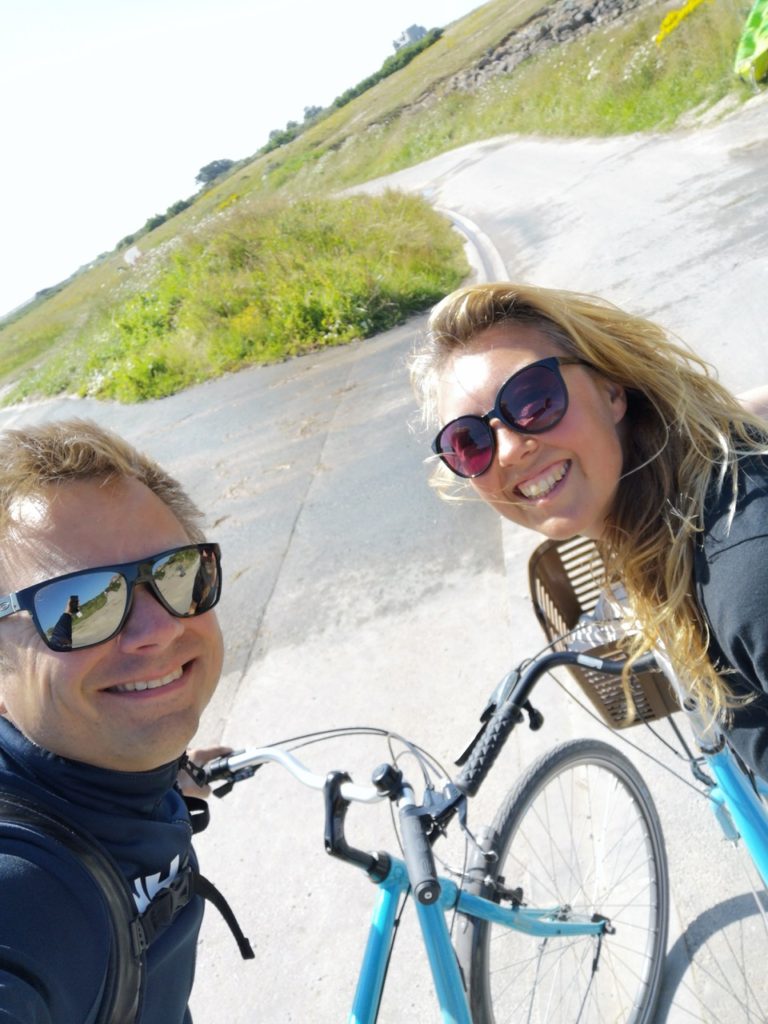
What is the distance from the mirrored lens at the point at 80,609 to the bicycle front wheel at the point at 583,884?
125cm

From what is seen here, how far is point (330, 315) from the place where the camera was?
13.7 metres

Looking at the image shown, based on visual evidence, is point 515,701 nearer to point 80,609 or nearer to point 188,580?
point 188,580

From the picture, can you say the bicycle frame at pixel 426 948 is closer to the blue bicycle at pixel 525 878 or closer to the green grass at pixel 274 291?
the blue bicycle at pixel 525 878

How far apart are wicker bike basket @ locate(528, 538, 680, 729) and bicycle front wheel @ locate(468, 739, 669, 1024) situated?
0.55 ft

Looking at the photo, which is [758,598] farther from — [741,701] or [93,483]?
[93,483]

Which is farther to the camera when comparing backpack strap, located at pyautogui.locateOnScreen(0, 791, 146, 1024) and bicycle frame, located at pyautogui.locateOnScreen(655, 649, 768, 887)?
bicycle frame, located at pyautogui.locateOnScreen(655, 649, 768, 887)

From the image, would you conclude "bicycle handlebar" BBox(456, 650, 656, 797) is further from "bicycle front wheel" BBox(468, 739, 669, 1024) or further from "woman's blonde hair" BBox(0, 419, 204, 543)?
"woman's blonde hair" BBox(0, 419, 204, 543)

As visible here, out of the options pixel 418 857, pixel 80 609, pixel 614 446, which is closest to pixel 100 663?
pixel 80 609

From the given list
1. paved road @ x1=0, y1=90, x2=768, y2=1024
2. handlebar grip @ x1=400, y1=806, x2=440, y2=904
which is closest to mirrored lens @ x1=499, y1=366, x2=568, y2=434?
handlebar grip @ x1=400, y1=806, x2=440, y2=904

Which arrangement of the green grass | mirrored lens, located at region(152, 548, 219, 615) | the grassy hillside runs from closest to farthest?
mirrored lens, located at region(152, 548, 219, 615) < the green grass < the grassy hillside

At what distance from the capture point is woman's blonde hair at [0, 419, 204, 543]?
1.57m

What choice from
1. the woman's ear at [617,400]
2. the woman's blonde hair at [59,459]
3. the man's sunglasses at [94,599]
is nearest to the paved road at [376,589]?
the woman's ear at [617,400]

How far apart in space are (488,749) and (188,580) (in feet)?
2.75

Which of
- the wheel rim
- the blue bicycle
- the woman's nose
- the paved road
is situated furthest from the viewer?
the paved road
